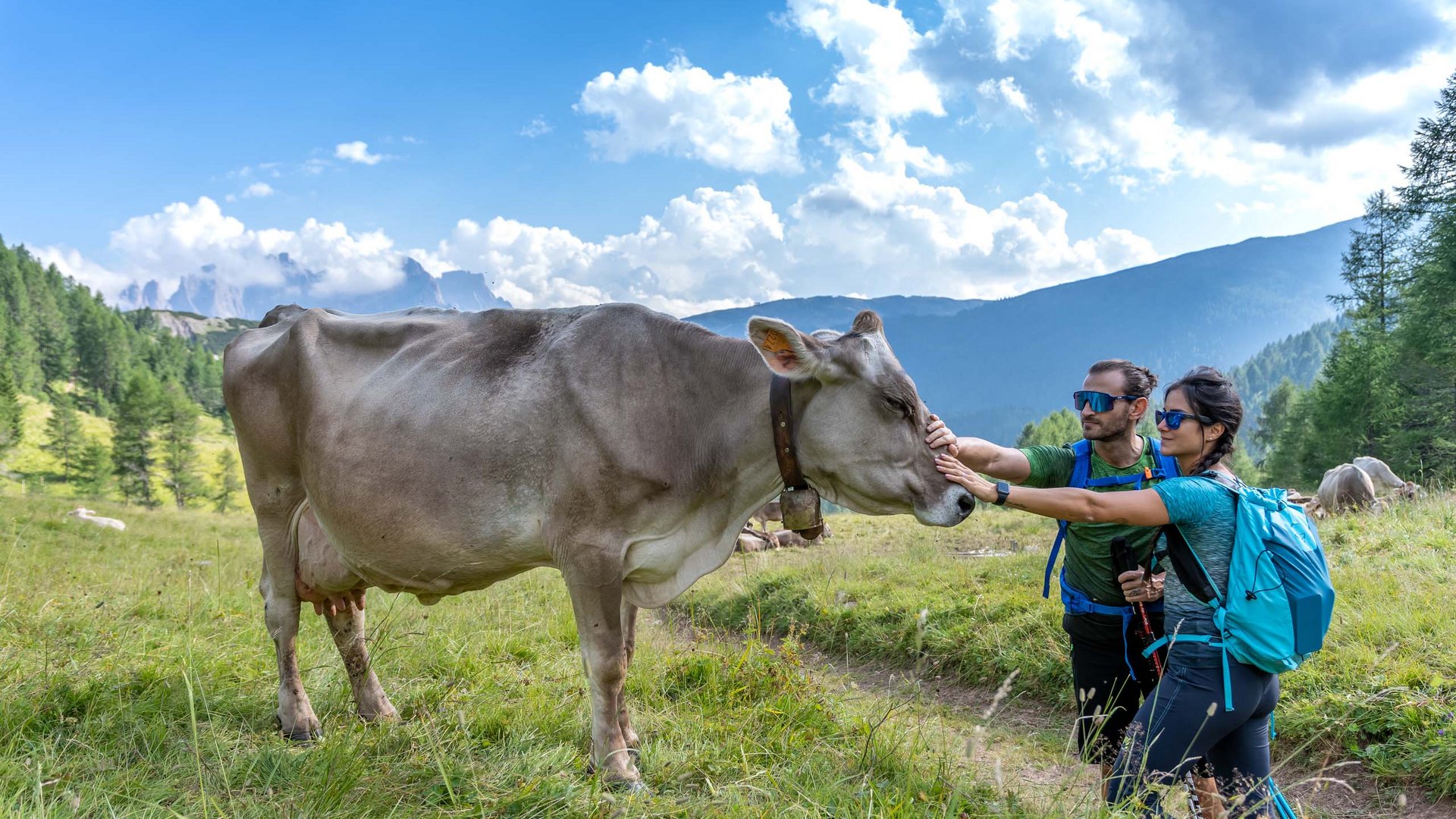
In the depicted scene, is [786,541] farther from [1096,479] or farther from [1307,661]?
[1096,479]

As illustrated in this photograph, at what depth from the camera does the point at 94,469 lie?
72.2 metres

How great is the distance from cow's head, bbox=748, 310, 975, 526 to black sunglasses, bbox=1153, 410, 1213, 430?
1080 millimetres

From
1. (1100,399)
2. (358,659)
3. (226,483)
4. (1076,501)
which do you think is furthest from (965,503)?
(226,483)

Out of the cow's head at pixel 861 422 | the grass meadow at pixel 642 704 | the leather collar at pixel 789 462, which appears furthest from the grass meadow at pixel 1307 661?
the leather collar at pixel 789 462

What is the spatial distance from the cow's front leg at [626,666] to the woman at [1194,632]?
8.38 ft

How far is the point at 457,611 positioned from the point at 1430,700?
8519mm

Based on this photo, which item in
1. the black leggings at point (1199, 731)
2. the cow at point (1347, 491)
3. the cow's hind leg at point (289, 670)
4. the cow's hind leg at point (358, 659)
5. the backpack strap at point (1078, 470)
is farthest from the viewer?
the cow at point (1347, 491)

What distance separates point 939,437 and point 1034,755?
314 centimetres

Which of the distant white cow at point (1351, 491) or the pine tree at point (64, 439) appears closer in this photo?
the distant white cow at point (1351, 491)

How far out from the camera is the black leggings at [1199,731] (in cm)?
353

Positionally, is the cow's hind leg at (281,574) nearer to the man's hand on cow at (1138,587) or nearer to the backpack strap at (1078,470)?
the backpack strap at (1078,470)

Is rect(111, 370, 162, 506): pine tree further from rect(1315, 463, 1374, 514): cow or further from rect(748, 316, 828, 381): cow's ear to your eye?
rect(748, 316, 828, 381): cow's ear

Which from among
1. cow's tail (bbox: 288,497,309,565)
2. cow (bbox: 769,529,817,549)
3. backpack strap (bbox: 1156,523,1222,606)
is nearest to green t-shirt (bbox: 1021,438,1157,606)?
backpack strap (bbox: 1156,523,1222,606)

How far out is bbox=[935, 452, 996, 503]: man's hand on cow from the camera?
4.25 m
